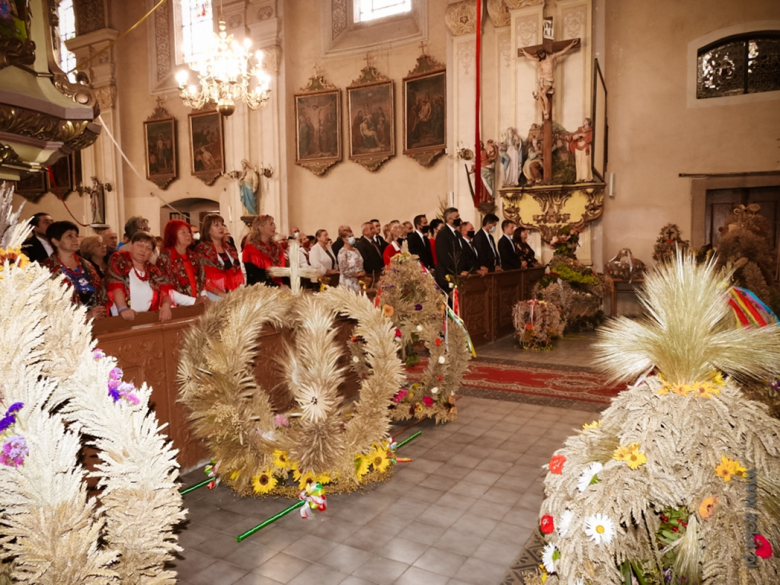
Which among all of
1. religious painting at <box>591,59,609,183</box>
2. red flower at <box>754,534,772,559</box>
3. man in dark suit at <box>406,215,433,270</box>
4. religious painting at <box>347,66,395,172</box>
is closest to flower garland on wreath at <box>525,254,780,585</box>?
red flower at <box>754,534,772,559</box>

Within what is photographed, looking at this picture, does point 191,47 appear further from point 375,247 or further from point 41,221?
point 41,221

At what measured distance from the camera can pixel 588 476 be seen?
1.69 metres

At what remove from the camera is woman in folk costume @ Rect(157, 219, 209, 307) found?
4625 millimetres

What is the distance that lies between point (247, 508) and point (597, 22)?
10.5 metres

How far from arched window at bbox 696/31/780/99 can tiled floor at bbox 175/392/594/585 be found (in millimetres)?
8784

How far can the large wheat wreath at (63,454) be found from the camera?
1351 millimetres

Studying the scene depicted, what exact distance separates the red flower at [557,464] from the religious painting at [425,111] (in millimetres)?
10710

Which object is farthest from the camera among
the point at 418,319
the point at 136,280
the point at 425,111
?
the point at 425,111

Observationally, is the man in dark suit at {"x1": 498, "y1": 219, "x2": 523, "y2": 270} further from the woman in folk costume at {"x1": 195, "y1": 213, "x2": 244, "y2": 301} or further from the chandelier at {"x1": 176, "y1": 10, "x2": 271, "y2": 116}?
the woman in folk costume at {"x1": 195, "y1": 213, "x2": 244, "y2": 301}

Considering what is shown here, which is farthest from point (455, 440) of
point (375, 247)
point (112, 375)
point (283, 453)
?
point (375, 247)

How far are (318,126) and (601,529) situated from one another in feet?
42.3

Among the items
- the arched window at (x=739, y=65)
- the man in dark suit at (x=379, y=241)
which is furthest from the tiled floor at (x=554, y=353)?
the arched window at (x=739, y=65)

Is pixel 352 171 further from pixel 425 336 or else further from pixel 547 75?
pixel 425 336

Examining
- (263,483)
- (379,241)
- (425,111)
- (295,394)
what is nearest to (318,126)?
(425,111)
